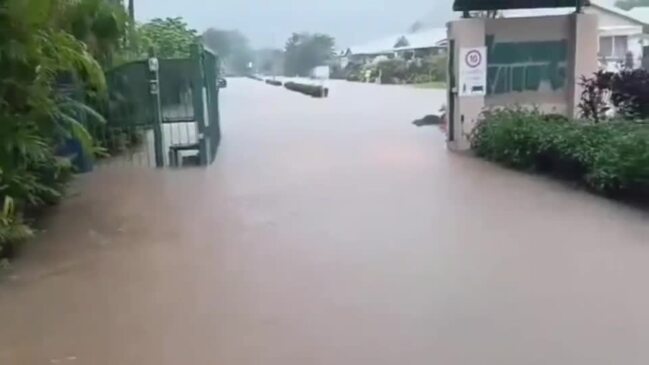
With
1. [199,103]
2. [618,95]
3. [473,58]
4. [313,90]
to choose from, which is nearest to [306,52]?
[313,90]

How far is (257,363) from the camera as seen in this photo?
4.15 metres

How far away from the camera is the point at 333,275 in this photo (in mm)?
5676

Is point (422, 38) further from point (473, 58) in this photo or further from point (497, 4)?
point (473, 58)

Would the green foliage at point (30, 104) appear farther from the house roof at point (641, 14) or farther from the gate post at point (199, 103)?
the house roof at point (641, 14)

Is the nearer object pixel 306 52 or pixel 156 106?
pixel 156 106

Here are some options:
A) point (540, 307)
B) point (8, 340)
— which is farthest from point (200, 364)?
point (540, 307)

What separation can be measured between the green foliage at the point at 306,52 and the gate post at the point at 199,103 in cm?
3334

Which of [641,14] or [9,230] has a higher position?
[641,14]

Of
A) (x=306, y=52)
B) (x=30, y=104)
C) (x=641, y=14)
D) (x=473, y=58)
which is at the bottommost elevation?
(x=30, y=104)

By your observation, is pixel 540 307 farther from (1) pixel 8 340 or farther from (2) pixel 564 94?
(2) pixel 564 94

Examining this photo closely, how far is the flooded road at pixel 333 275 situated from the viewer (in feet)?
14.3

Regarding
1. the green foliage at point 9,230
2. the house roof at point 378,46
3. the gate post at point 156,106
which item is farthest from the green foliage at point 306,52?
the green foliage at point 9,230

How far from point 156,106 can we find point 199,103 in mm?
600

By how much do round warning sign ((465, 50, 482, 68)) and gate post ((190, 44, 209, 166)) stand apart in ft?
12.8
